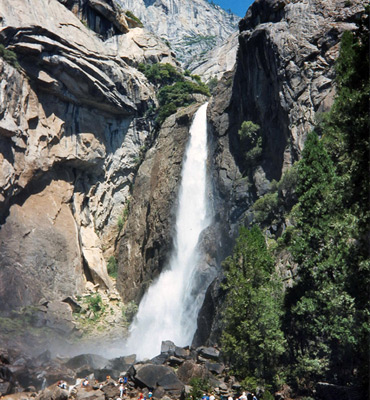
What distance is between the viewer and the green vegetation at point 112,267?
4609 centimetres

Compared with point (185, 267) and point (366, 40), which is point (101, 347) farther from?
point (366, 40)

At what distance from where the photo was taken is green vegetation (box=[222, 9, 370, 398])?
15219 millimetres

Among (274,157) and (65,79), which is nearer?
(274,157)

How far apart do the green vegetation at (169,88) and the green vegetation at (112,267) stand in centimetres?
1948

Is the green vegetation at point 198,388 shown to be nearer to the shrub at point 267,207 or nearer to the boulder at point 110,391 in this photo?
the boulder at point 110,391

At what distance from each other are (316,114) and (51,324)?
2867cm

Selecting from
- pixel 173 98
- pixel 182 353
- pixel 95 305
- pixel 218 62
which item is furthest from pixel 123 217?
pixel 218 62

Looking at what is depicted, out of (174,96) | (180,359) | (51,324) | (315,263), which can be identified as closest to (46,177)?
(51,324)

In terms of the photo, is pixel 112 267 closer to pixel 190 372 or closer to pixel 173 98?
pixel 173 98

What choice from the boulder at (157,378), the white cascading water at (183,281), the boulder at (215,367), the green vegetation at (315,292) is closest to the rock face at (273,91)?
the white cascading water at (183,281)

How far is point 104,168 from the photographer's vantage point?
49.4 m

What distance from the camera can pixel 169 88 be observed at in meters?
57.0

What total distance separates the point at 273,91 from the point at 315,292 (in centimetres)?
2268

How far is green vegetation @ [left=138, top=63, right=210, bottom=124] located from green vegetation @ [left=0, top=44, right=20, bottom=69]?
19.4m
